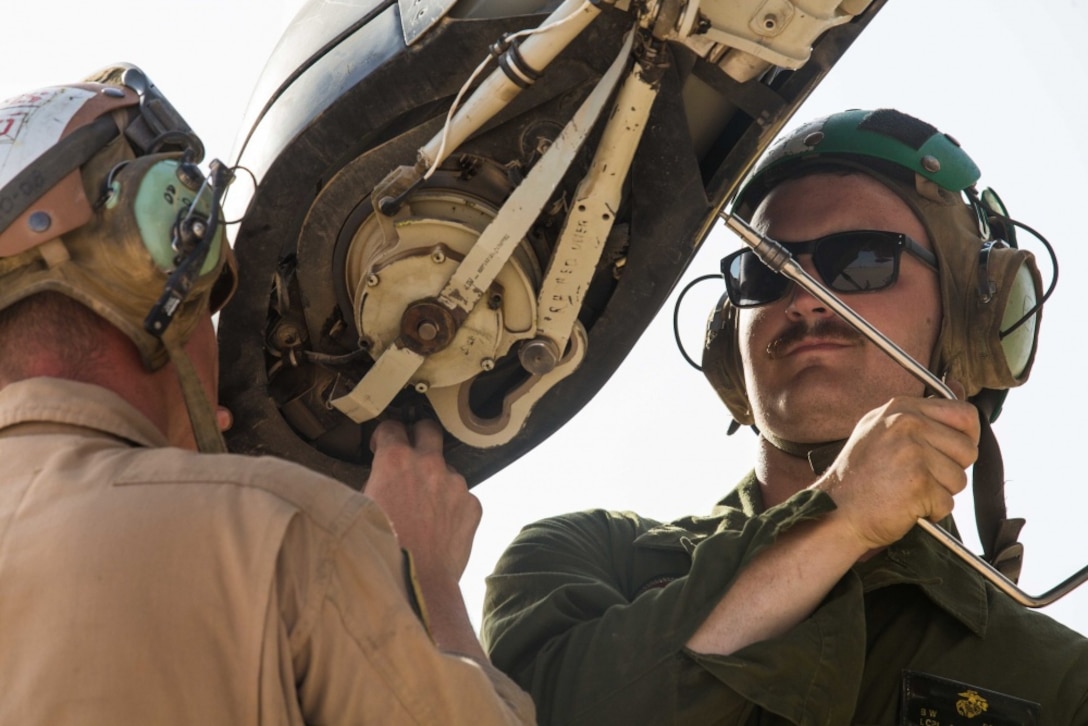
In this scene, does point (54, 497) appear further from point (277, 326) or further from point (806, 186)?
point (806, 186)

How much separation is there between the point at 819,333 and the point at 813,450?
1.01ft

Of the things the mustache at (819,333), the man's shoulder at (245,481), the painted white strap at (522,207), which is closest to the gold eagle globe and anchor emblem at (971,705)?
the mustache at (819,333)

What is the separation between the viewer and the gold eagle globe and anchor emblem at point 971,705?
356 cm

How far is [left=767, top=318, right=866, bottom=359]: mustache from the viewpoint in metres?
4.11

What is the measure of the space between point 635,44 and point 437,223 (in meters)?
0.55

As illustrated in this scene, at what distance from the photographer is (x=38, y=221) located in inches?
108

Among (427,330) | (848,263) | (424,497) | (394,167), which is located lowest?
(424,497)

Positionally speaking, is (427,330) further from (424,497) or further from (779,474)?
(779,474)

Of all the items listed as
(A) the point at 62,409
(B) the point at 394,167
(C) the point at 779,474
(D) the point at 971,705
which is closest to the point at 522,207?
(B) the point at 394,167

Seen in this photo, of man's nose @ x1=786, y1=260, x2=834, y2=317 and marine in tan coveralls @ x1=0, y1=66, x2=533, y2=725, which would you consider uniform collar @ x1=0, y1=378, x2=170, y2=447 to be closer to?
marine in tan coveralls @ x1=0, y1=66, x2=533, y2=725

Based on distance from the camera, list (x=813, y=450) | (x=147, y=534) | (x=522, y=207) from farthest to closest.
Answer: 1. (x=813, y=450)
2. (x=522, y=207)
3. (x=147, y=534)

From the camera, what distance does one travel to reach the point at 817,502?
3482mm

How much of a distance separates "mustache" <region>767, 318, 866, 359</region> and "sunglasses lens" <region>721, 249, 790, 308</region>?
0.36 feet

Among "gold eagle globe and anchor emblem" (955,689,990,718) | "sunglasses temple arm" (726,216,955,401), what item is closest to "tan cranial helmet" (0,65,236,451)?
"sunglasses temple arm" (726,216,955,401)
